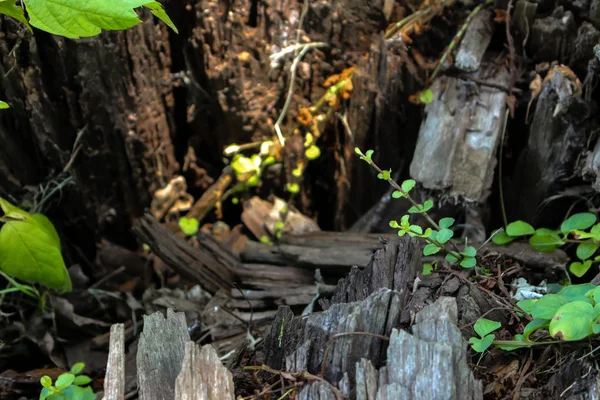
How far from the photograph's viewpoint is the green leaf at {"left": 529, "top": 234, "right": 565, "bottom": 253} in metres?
2.23

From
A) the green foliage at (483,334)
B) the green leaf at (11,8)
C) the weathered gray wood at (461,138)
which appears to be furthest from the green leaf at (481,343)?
the green leaf at (11,8)

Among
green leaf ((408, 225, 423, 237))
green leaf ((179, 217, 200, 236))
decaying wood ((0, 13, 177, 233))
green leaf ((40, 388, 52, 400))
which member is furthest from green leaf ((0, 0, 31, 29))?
green leaf ((408, 225, 423, 237))

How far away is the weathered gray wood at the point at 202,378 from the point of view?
144cm

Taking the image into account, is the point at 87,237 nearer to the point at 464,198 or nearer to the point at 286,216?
the point at 286,216

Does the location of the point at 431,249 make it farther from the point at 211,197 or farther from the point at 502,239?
the point at 211,197

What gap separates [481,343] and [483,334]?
31 mm

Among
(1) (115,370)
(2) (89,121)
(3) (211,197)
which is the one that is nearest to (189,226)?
(3) (211,197)

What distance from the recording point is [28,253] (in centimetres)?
225

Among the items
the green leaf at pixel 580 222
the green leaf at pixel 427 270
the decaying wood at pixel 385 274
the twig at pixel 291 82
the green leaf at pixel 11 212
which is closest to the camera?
the decaying wood at pixel 385 274

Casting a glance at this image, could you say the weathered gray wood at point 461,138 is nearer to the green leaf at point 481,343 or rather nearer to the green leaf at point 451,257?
the green leaf at point 451,257

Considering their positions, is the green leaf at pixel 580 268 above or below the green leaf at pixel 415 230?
below

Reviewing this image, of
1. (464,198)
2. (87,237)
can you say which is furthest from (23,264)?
(464,198)

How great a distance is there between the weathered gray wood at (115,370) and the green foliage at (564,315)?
979 mm

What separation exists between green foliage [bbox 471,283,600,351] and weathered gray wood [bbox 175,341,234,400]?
686mm
